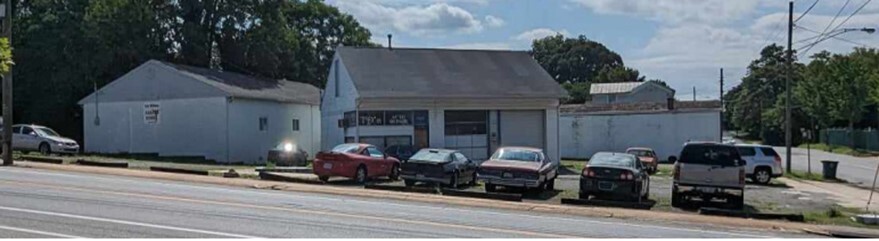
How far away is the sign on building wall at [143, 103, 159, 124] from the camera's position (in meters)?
43.4

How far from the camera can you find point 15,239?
11.3 meters

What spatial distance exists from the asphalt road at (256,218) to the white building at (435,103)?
1765cm

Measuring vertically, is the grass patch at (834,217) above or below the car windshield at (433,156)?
below

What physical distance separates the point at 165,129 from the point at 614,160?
27295 millimetres

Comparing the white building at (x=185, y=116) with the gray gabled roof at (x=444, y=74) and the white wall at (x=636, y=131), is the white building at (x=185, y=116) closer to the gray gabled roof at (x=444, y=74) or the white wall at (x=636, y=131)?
the gray gabled roof at (x=444, y=74)

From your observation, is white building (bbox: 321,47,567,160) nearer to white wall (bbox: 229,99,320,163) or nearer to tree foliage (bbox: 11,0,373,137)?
white wall (bbox: 229,99,320,163)

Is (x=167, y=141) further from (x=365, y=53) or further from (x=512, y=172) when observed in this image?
(x=512, y=172)

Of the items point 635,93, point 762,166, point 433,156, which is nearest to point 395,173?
point 433,156

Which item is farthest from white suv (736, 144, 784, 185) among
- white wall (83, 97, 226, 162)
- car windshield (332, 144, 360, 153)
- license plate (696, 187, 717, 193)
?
white wall (83, 97, 226, 162)

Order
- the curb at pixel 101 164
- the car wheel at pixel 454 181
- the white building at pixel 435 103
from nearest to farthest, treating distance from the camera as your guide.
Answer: the car wheel at pixel 454 181 → the curb at pixel 101 164 → the white building at pixel 435 103

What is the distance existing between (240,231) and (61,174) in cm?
1414

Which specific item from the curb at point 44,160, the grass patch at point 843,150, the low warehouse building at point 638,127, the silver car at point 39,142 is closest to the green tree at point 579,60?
the grass patch at point 843,150

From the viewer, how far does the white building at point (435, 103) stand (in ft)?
126

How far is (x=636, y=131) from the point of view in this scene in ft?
179
